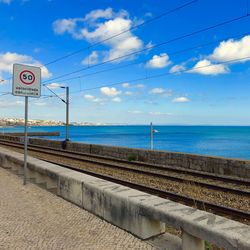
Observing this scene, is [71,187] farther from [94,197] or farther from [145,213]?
[145,213]

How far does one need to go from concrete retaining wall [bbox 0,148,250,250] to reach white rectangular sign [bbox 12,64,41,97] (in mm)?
2376

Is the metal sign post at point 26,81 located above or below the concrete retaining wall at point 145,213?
above

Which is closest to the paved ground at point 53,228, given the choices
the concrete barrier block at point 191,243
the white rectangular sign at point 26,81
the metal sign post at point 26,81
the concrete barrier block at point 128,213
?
the concrete barrier block at point 128,213

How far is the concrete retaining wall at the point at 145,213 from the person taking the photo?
314 cm

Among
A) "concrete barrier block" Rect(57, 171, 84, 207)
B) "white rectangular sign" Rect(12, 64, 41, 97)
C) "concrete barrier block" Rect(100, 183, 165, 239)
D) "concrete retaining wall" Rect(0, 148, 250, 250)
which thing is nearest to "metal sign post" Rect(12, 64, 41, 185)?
"white rectangular sign" Rect(12, 64, 41, 97)

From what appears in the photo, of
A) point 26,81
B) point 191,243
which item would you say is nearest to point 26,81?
point 26,81

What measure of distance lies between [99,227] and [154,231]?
0.98 meters

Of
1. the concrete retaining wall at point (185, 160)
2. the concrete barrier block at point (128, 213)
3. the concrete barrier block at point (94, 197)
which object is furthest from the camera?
the concrete retaining wall at point (185, 160)

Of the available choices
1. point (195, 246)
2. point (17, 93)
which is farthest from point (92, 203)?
point (17, 93)

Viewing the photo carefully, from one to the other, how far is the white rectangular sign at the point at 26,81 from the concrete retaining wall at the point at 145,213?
2.38 meters

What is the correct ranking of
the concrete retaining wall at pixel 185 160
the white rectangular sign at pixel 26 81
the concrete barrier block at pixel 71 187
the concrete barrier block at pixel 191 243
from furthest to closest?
the concrete retaining wall at pixel 185 160
the white rectangular sign at pixel 26 81
the concrete barrier block at pixel 71 187
the concrete barrier block at pixel 191 243

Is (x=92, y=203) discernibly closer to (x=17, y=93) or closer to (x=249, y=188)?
(x=17, y=93)

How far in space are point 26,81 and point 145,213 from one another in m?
5.50

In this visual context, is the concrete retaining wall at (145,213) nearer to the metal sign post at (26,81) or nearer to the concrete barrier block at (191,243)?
the concrete barrier block at (191,243)
